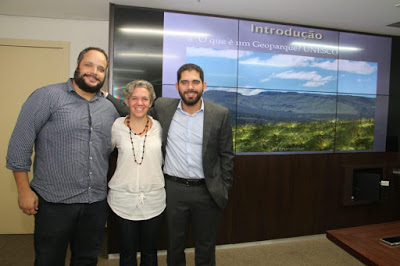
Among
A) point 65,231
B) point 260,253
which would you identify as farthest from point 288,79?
point 65,231

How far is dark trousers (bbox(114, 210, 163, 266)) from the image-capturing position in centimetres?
186

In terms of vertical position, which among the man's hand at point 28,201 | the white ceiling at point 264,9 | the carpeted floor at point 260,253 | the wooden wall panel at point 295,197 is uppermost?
the white ceiling at point 264,9

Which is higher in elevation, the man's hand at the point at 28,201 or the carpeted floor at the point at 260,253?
the man's hand at the point at 28,201

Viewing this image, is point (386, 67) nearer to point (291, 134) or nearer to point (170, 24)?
point (291, 134)

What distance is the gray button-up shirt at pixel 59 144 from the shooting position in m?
1.65

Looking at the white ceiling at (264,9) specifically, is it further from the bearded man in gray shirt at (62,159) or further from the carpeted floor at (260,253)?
the carpeted floor at (260,253)

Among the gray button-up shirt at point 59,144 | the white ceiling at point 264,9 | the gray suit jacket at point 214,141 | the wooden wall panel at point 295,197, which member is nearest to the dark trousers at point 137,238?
the gray button-up shirt at point 59,144

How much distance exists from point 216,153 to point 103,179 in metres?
0.85

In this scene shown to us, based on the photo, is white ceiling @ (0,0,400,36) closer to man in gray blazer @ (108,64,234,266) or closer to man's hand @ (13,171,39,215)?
man in gray blazer @ (108,64,234,266)

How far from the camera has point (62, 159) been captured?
170cm

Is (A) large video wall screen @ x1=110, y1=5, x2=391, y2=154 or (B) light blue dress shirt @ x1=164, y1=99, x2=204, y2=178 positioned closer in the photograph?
(B) light blue dress shirt @ x1=164, y1=99, x2=204, y2=178

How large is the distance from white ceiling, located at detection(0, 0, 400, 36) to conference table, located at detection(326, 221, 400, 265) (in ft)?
7.22

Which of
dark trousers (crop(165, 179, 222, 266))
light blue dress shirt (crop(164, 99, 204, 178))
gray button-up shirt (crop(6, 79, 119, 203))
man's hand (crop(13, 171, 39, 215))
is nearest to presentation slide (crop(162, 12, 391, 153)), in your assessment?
light blue dress shirt (crop(164, 99, 204, 178))

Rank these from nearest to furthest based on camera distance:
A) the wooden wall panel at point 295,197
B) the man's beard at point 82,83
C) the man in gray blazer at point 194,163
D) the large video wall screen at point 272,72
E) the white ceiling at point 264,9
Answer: the man's beard at point 82,83, the man in gray blazer at point 194,163, the white ceiling at point 264,9, the large video wall screen at point 272,72, the wooden wall panel at point 295,197
